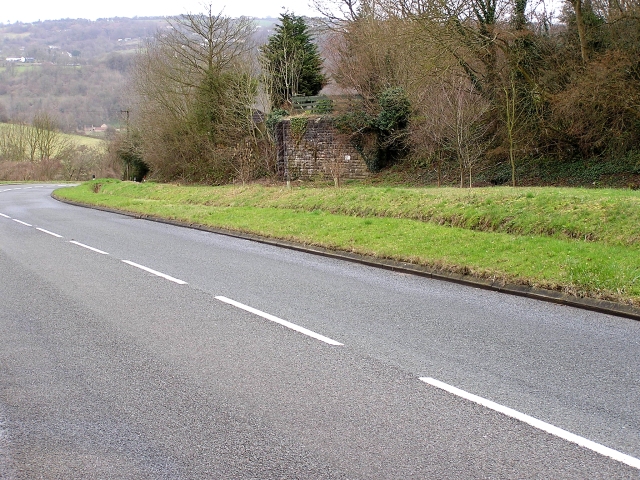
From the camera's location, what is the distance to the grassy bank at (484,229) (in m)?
9.82

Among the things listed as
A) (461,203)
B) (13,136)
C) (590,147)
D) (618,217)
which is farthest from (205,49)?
(13,136)

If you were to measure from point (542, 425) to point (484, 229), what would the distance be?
373 inches

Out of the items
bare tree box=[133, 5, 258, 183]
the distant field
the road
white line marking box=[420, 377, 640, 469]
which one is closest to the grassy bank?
the road

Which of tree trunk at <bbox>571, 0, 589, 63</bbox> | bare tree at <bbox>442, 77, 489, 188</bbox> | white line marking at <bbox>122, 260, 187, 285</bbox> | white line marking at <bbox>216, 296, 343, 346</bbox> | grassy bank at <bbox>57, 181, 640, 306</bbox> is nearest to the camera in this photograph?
white line marking at <bbox>216, 296, 343, 346</bbox>

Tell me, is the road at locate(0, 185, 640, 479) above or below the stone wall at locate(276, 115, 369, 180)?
below

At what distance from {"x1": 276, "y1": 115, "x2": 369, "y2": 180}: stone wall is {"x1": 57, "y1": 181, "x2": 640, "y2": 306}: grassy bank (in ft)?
52.2

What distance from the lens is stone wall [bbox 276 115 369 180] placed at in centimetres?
3812

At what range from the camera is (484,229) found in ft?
45.9

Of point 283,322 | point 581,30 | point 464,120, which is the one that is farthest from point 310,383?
point 581,30

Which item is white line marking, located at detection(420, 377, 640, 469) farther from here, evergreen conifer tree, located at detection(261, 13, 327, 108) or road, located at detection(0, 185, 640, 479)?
evergreen conifer tree, located at detection(261, 13, 327, 108)

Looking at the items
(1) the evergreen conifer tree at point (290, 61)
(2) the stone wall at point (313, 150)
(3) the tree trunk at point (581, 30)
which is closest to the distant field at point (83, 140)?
(1) the evergreen conifer tree at point (290, 61)

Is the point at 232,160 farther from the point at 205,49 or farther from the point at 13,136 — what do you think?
the point at 13,136

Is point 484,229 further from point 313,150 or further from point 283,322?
point 313,150

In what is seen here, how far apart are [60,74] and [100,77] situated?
11571 millimetres
